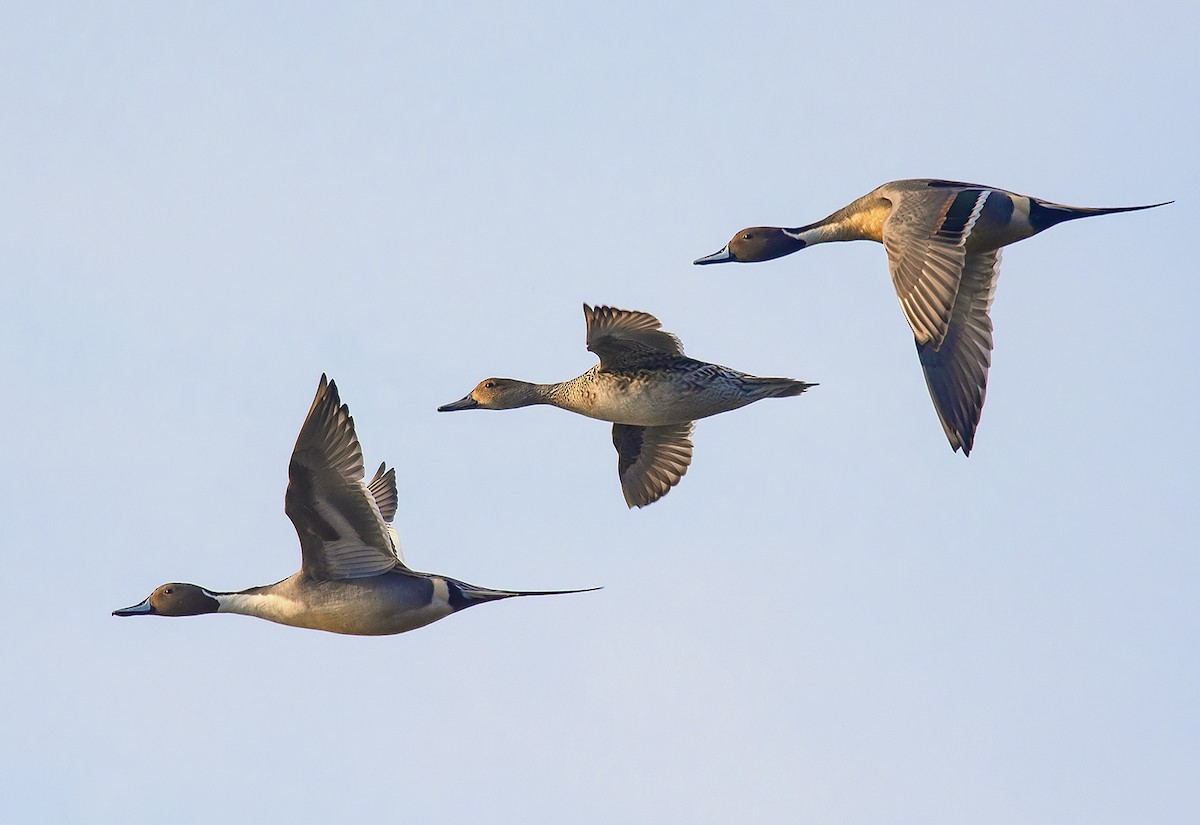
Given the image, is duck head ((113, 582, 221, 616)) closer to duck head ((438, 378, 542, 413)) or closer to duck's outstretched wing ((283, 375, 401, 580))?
duck's outstretched wing ((283, 375, 401, 580))

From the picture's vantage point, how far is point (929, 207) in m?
12.6

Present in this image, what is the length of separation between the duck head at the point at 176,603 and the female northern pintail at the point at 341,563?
21.4 inches

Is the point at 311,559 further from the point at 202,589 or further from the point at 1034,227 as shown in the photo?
the point at 1034,227

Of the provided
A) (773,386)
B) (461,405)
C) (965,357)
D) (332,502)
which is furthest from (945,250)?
(461,405)

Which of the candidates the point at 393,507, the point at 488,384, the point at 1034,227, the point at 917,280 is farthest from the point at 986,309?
the point at 393,507

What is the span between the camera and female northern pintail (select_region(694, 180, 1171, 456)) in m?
12.1

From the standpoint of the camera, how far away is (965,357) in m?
13.3

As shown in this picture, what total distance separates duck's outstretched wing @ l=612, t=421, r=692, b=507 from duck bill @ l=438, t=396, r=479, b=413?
105 cm

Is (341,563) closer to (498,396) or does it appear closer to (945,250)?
(498,396)

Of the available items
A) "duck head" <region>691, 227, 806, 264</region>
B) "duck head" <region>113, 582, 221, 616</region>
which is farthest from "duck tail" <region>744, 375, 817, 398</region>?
"duck head" <region>113, 582, 221, 616</region>

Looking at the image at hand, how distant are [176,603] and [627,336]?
326 centimetres

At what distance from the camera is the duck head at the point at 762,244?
14.1 m

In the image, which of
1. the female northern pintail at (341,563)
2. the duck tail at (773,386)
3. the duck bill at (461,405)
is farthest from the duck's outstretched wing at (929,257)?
the duck bill at (461,405)

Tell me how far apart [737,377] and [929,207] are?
5.46 ft
